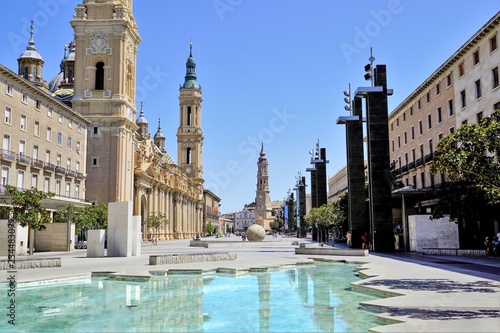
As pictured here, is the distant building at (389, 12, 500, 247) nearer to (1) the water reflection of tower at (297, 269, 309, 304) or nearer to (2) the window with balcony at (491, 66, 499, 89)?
(2) the window with balcony at (491, 66, 499, 89)

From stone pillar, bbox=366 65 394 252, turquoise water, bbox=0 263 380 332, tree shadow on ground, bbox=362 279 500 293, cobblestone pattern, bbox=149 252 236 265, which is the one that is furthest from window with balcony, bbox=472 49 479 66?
tree shadow on ground, bbox=362 279 500 293

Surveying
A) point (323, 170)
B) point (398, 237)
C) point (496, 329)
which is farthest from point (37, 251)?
point (496, 329)

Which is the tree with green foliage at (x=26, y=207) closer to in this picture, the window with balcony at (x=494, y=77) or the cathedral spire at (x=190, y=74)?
the window with balcony at (x=494, y=77)

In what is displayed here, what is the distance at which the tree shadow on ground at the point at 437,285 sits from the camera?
12.2 meters

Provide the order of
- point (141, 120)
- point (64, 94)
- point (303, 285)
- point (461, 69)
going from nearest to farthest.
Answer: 1. point (303, 285)
2. point (461, 69)
3. point (64, 94)
4. point (141, 120)

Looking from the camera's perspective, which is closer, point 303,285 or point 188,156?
point 303,285

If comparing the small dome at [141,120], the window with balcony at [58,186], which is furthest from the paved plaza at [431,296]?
the small dome at [141,120]

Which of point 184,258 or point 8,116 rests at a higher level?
point 8,116

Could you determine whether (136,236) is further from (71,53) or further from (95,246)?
(71,53)

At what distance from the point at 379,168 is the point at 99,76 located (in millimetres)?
47355

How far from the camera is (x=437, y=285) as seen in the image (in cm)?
1313

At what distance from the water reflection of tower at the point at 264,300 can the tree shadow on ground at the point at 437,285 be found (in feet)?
9.20

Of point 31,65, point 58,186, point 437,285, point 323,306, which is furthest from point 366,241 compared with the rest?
point 31,65

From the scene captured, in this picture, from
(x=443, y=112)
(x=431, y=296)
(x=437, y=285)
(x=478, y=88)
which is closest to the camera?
(x=431, y=296)
